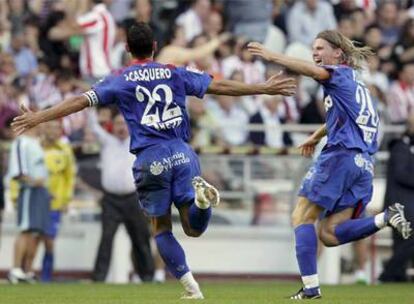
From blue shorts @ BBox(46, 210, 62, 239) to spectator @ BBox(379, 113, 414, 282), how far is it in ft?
14.7

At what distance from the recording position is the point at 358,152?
12562 mm

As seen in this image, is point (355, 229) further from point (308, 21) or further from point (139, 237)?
point (308, 21)

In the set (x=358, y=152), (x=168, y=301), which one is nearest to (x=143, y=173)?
(x=168, y=301)

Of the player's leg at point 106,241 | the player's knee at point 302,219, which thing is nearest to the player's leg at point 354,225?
the player's knee at point 302,219

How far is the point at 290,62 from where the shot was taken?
38.6 ft

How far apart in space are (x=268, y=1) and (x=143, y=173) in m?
12.7

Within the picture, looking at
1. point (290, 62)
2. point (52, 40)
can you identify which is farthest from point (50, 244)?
point (290, 62)

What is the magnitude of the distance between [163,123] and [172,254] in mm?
1109

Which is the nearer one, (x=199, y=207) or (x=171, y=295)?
(x=199, y=207)

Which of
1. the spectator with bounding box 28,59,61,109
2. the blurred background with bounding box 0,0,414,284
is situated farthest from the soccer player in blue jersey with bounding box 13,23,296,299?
the spectator with bounding box 28,59,61,109

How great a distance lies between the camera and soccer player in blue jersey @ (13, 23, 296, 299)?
12109mm

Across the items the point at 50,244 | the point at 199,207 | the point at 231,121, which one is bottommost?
the point at 50,244

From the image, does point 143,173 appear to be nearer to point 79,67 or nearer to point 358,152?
point 358,152

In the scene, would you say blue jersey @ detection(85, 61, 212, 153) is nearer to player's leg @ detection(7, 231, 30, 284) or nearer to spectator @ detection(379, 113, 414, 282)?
player's leg @ detection(7, 231, 30, 284)
